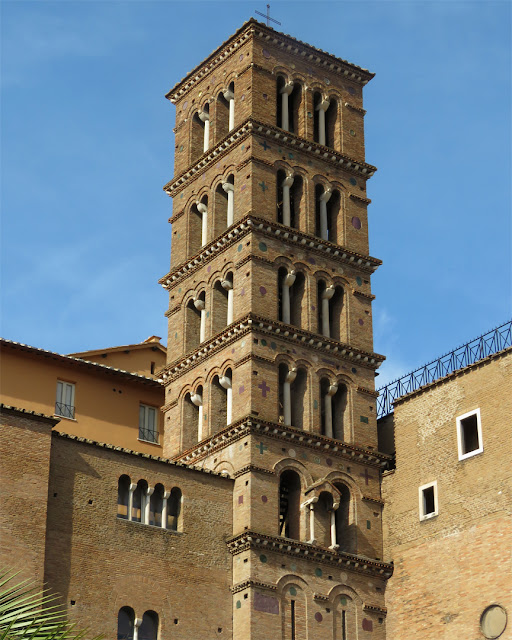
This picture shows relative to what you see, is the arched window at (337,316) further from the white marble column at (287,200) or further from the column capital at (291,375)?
the white marble column at (287,200)

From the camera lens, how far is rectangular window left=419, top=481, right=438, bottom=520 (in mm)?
40406

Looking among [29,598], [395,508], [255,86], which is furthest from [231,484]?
[255,86]

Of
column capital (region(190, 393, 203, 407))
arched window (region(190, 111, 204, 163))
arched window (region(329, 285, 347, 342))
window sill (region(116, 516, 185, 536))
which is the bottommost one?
window sill (region(116, 516, 185, 536))

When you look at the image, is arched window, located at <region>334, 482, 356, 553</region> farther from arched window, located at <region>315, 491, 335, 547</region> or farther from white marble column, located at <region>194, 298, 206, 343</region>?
white marble column, located at <region>194, 298, 206, 343</region>

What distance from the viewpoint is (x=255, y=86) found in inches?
1826

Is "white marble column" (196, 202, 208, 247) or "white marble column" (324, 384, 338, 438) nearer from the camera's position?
"white marble column" (324, 384, 338, 438)

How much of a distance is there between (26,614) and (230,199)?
61.1ft

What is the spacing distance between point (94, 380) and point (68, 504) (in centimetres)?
1100

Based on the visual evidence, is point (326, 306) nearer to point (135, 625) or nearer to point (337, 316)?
point (337, 316)

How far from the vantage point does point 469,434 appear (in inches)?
1596

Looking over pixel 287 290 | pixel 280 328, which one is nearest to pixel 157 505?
pixel 280 328

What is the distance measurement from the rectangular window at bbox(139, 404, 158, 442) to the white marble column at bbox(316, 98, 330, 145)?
1093 centimetres

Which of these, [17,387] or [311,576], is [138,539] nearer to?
[311,576]

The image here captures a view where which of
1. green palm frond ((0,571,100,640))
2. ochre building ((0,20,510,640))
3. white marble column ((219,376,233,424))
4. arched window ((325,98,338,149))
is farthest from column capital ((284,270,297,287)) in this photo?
green palm frond ((0,571,100,640))
